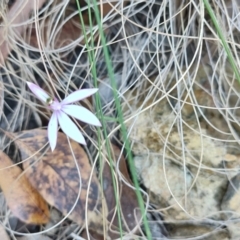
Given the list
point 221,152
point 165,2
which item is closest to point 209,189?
point 221,152

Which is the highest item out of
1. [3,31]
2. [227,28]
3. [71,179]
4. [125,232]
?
[3,31]

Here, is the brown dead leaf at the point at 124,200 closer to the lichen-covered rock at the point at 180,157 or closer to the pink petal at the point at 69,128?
the lichen-covered rock at the point at 180,157

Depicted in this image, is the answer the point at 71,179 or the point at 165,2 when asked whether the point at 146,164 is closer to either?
the point at 71,179

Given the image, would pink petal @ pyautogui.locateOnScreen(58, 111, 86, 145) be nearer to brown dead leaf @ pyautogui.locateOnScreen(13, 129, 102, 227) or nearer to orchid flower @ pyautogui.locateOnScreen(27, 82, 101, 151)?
orchid flower @ pyautogui.locateOnScreen(27, 82, 101, 151)

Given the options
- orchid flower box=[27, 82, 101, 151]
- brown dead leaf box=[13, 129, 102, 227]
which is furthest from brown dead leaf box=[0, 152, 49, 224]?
orchid flower box=[27, 82, 101, 151]

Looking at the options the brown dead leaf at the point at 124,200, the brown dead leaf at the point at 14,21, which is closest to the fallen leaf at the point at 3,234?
the brown dead leaf at the point at 124,200

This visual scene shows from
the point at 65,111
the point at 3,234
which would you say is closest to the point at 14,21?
the point at 65,111
